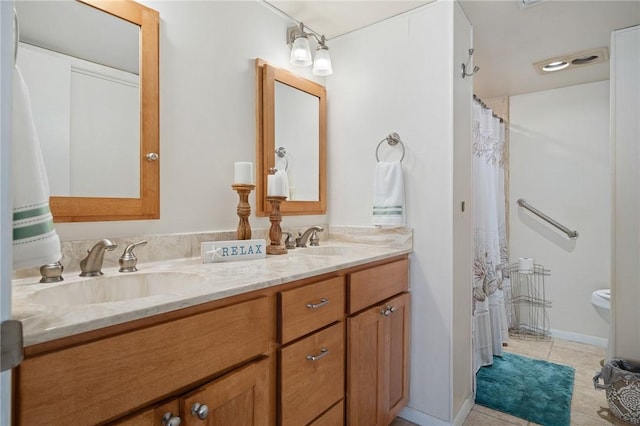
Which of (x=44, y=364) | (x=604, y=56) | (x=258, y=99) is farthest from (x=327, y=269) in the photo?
(x=604, y=56)

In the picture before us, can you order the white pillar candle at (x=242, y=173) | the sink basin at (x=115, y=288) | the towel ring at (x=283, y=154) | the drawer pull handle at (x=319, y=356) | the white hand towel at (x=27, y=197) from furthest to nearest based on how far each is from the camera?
the towel ring at (x=283, y=154) < the white pillar candle at (x=242, y=173) < the drawer pull handle at (x=319, y=356) < the sink basin at (x=115, y=288) < the white hand towel at (x=27, y=197)

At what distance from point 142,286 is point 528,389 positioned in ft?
7.55

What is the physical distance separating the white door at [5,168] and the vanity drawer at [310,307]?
0.72 m

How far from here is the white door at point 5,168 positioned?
1.31 feet

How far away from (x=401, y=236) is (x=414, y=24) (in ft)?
3.76

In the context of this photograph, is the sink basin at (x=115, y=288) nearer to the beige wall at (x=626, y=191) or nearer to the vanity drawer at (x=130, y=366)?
the vanity drawer at (x=130, y=366)

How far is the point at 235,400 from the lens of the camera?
3.00 feet

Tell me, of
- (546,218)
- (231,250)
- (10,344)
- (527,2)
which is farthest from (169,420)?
(546,218)

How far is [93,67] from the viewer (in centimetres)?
119

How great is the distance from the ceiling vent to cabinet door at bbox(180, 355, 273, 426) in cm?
282

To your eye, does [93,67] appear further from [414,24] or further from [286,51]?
[414,24]

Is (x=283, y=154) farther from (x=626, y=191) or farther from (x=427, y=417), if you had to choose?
(x=626, y=191)

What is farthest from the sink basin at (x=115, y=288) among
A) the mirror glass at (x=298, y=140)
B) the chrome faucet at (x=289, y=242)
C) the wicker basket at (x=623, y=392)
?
the wicker basket at (x=623, y=392)

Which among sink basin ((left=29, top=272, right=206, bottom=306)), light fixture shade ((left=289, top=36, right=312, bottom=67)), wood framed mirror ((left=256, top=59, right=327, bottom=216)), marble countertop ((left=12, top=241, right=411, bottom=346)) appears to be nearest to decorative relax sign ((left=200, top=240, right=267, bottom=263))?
marble countertop ((left=12, top=241, right=411, bottom=346))
